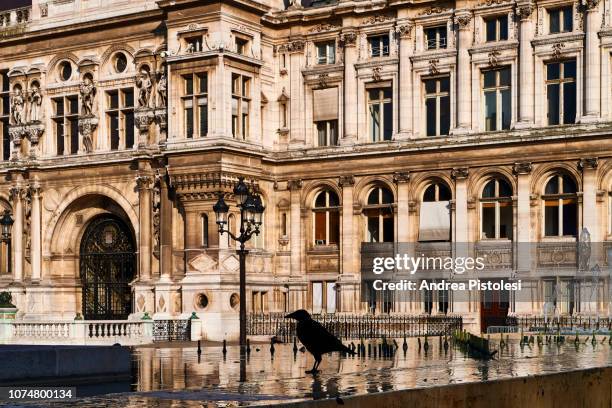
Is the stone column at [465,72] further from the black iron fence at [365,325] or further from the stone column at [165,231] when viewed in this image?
the stone column at [165,231]

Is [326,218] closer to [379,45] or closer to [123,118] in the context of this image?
[379,45]

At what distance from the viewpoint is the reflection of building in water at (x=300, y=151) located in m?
45.9

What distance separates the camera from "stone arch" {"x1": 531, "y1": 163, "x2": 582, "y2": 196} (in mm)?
45312

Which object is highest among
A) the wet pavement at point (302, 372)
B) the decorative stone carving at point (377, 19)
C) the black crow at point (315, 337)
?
the decorative stone carving at point (377, 19)

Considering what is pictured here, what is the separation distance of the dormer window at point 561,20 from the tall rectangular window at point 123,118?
18.0 metres

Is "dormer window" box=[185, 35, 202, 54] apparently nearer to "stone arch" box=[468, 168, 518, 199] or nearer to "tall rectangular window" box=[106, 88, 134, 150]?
"tall rectangular window" box=[106, 88, 134, 150]

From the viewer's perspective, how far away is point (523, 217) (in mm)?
46125

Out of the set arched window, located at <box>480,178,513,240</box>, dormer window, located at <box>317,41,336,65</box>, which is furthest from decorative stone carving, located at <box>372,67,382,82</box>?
arched window, located at <box>480,178,513,240</box>

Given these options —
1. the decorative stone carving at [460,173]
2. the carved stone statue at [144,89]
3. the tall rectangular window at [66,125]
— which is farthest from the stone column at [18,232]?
the decorative stone carving at [460,173]

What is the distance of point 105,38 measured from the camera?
5331cm

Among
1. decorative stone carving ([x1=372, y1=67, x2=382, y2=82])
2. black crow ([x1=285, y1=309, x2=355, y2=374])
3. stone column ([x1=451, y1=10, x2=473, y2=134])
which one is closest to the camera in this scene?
black crow ([x1=285, y1=309, x2=355, y2=374])

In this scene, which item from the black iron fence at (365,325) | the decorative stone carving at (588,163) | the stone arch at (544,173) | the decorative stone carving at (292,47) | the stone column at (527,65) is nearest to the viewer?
the black iron fence at (365,325)

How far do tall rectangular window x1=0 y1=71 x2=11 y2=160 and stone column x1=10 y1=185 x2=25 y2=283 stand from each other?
241cm

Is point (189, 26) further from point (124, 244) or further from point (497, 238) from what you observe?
point (497, 238)
